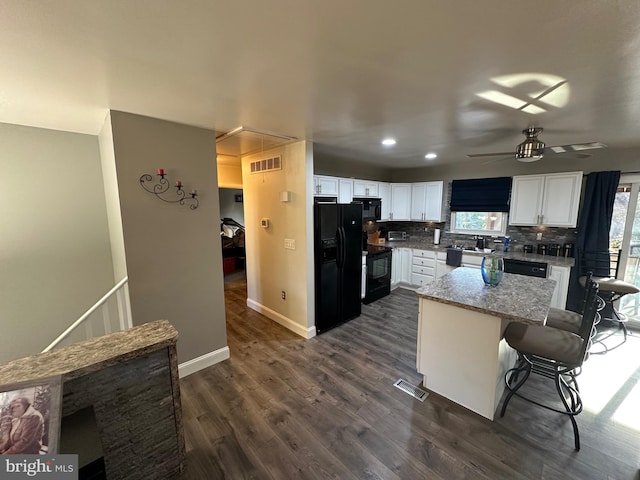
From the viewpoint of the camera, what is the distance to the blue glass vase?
250 cm

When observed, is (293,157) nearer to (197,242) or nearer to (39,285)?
(197,242)

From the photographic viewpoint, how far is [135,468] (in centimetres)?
140

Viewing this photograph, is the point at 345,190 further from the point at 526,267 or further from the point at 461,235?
the point at 526,267

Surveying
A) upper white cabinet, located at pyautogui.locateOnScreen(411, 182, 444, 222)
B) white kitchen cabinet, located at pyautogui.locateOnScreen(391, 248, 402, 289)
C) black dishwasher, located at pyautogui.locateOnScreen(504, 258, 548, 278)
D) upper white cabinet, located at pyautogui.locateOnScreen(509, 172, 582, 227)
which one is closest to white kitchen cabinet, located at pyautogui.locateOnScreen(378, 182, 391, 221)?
upper white cabinet, located at pyautogui.locateOnScreen(411, 182, 444, 222)

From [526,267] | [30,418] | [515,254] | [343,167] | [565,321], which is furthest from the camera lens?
[343,167]

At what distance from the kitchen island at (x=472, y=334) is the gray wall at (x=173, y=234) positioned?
218 cm

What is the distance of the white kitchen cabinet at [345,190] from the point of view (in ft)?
14.0

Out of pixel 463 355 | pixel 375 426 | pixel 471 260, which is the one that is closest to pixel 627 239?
pixel 471 260

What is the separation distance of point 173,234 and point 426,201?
4618 mm

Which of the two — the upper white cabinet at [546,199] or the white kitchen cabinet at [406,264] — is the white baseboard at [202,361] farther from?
the upper white cabinet at [546,199]

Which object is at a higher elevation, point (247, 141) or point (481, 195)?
point (247, 141)

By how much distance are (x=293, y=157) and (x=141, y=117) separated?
1601mm

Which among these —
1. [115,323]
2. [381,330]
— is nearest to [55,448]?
[115,323]

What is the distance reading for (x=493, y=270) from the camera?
2516 millimetres
